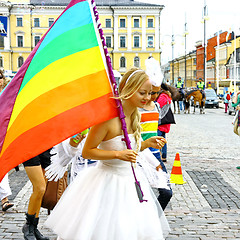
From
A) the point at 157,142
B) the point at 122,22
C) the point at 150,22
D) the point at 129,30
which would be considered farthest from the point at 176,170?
the point at 150,22

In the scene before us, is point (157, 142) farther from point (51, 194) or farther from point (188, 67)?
point (188, 67)

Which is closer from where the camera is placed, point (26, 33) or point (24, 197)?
point (24, 197)

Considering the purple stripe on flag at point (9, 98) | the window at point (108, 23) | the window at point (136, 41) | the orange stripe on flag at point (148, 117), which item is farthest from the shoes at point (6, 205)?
the window at point (136, 41)

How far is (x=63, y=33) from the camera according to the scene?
366cm

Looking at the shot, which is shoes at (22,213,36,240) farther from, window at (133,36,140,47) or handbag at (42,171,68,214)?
window at (133,36,140,47)

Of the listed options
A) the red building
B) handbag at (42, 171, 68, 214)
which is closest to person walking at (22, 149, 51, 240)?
handbag at (42, 171, 68, 214)

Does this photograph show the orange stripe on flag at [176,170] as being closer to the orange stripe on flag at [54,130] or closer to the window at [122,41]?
the orange stripe on flag at [54,130]

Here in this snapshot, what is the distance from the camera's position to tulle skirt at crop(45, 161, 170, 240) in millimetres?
3482

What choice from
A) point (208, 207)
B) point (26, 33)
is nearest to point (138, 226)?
point (208, 207)

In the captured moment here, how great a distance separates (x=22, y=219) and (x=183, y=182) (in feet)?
10.6

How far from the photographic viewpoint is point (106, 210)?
139 inches

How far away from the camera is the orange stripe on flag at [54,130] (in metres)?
3.38

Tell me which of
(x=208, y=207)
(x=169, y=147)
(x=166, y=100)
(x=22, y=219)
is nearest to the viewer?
(x=22, y=219)

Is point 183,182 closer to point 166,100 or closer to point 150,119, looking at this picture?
point 166,100
